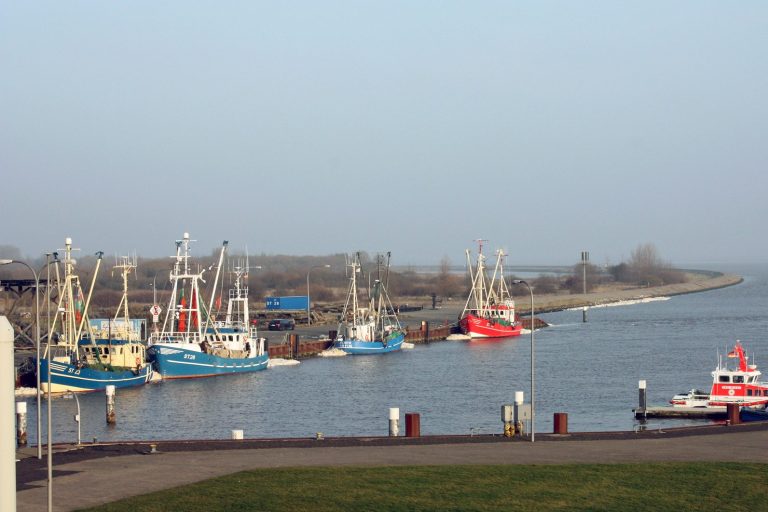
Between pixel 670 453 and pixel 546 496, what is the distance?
801cm

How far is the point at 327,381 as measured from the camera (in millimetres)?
84562

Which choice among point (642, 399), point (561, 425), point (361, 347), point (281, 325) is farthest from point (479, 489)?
point (281, 325)

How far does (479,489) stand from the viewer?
29391mm

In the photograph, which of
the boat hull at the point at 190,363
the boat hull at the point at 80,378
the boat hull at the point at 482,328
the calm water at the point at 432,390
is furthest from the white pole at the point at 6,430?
the boat hull at the point at 482,328

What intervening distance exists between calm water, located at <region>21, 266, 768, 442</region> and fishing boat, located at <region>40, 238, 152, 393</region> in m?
Result: 1.89

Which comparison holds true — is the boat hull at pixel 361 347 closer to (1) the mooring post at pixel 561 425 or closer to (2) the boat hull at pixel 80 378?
(2) the boat hull at pixel 80 378

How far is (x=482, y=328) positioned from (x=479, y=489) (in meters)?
105

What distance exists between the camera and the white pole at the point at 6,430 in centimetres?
1605

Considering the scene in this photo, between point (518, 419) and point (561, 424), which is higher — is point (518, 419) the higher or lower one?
the higher one

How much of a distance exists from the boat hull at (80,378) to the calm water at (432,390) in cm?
155

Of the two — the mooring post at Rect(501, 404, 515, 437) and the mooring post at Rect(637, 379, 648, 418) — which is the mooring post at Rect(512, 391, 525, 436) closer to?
the mooring post at Rect(501, 404, 515, 437)

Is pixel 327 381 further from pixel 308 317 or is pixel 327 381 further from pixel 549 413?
pixel 308 317

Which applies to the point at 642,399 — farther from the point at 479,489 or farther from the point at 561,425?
the point at 479,489

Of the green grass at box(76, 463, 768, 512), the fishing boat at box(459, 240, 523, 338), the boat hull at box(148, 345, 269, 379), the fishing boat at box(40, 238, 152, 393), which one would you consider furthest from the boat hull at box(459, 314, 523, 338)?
the green grass at box(76, 463, 768, 512)
